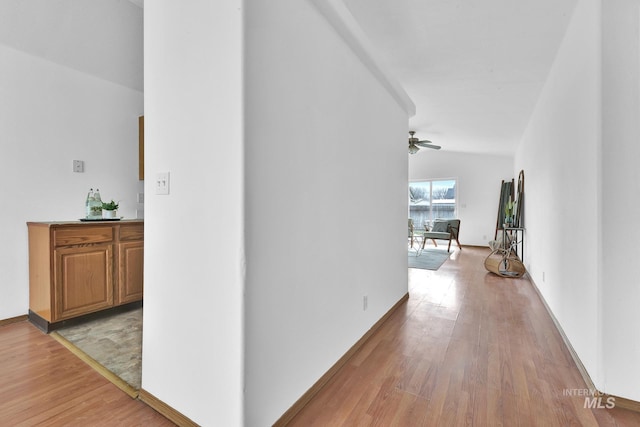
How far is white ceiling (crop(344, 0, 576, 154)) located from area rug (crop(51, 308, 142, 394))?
2.84m

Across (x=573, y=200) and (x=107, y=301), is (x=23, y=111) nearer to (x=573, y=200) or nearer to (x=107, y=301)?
(x=107, y=301)

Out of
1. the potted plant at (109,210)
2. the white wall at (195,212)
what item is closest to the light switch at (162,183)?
the white wall at (195,212)

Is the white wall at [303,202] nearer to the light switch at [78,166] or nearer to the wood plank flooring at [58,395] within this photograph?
the wood plank flooring at [58,395]

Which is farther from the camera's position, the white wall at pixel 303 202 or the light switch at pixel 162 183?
the light switch at pixel 162 183

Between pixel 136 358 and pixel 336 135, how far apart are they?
1992 mm

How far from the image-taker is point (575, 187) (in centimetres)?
205

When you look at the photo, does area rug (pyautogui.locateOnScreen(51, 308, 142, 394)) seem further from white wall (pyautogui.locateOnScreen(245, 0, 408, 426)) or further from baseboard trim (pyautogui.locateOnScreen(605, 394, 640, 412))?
baseboard trim (pyautogui.locateOnScreen(605, 394, 640, 412))

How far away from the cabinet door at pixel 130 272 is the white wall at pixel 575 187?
11.8ft

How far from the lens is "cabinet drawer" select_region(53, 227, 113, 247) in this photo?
241 centimetres

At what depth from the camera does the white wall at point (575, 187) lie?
5.46 ft

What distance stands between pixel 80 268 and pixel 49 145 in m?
1.26

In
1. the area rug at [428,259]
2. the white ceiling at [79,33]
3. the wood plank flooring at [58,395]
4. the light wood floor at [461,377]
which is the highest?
the white ceiling at [79,33]

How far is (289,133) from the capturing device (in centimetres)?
146

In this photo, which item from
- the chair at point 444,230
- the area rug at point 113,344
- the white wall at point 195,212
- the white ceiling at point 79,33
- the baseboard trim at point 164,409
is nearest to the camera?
the white wall at point 195,212
